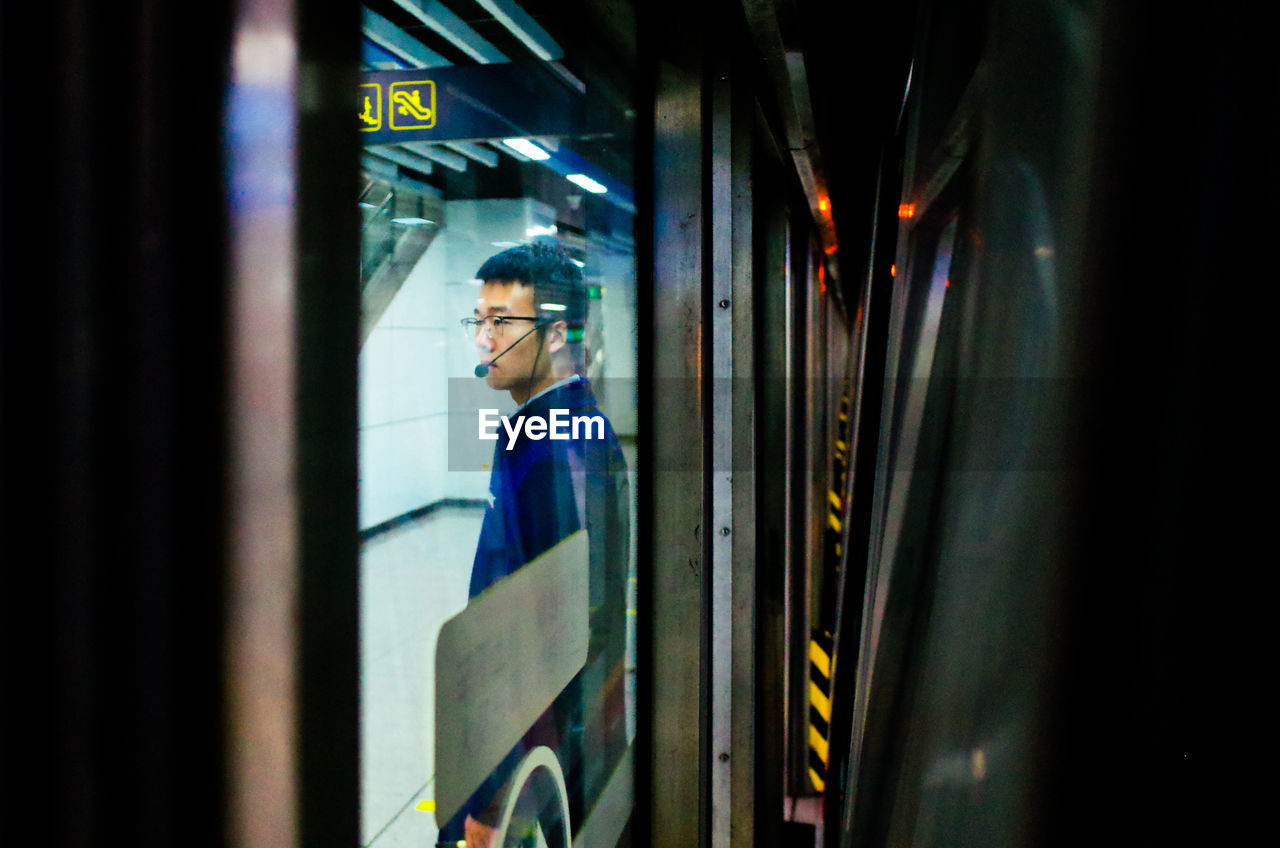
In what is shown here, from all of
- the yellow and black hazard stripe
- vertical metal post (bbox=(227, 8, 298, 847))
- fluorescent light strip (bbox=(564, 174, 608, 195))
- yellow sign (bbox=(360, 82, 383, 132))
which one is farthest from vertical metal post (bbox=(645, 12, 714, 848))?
the yellow and black hazard stripe

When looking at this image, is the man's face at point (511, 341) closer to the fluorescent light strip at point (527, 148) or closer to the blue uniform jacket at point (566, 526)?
the blue uniform jacket at point (566, 526)

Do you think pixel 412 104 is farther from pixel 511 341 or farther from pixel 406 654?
pixel 406 654

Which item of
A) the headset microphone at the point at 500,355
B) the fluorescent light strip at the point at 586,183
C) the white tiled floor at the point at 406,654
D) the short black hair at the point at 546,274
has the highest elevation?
the fluorescent light strip at the point at 586,183

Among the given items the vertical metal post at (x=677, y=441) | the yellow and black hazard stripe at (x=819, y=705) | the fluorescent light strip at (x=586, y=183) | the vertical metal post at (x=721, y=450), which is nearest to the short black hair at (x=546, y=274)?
the fluorescent light strip at (x=586, y=183)

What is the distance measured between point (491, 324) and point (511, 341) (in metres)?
0.06

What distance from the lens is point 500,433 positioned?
115cm

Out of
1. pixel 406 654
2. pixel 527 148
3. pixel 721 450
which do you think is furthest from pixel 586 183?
pixel 406 654

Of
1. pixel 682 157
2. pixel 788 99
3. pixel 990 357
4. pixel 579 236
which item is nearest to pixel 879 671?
pixel 990 357

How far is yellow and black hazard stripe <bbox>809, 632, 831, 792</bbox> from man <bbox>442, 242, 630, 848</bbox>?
1.87 meters

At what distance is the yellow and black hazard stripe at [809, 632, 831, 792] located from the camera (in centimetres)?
354

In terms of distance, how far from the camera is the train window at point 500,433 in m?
0.93

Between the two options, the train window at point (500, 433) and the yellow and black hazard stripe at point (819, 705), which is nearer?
the train window at point (500, 433)

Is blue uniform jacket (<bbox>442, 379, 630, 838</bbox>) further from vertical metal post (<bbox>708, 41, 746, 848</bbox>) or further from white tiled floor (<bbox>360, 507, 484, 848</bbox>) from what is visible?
vertical metal post (<bbox>708, 41, 746, 848</bbox>)

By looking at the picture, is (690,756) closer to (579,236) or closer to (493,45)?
(579,236)
